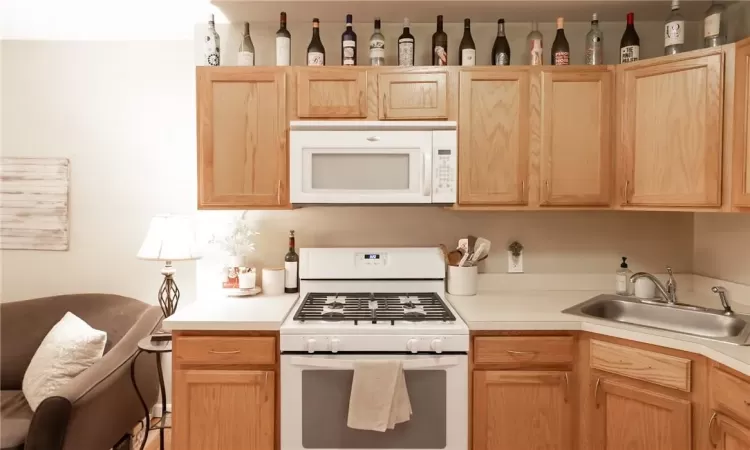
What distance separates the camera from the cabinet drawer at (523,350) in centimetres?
188

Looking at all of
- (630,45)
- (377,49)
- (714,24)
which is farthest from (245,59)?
(714,24)

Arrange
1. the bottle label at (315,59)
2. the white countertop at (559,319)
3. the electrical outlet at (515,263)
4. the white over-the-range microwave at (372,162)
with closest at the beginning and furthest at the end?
the white countertop at (559,319)
the white over-the-range microwave at (372,162)
the bottle label at (315,59)
the electrical outlet at (515,263)

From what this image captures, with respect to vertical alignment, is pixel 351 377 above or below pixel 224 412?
above

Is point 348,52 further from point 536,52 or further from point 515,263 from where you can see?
point 515,263

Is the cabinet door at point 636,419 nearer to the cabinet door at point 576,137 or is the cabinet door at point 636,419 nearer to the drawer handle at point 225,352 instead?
the cabinet door at point 576,137

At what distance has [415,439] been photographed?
6.02 ft

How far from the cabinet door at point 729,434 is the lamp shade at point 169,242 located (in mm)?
2310

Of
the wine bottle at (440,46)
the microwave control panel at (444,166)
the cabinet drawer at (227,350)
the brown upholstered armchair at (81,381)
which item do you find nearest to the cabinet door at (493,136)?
the microwave control panel at (444,166)

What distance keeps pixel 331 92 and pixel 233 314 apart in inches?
43.7

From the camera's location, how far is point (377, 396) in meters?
1.78

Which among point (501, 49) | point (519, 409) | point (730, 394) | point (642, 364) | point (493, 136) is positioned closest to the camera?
point (730, 394)

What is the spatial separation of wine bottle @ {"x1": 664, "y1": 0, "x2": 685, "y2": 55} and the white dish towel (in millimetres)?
1895

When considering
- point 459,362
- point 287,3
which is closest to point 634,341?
point 459,362

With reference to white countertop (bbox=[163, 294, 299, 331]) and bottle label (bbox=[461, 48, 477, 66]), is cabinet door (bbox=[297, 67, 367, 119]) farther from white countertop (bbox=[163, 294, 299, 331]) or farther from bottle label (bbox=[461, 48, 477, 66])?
white countertop (bbox=[163, 294, 299, 331])
